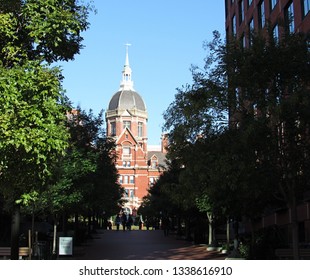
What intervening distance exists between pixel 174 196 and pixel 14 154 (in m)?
9.12

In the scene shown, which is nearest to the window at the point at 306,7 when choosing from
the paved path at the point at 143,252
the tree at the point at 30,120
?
the paved path at the point at 143,252

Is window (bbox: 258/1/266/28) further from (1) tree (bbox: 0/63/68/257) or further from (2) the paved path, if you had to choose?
(1) tree (bbox: 0/63/68/257)

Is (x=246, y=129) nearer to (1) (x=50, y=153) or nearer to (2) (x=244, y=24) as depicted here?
(1) (x=50, y=153)

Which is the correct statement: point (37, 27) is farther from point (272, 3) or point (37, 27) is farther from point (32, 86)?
point (272, 3)

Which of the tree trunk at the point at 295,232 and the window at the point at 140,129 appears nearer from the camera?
the tree trunk at the point at 295,232

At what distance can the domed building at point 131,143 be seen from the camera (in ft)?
372

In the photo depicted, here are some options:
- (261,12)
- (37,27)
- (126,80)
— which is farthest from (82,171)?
(126,80)

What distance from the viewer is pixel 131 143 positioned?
379 ft

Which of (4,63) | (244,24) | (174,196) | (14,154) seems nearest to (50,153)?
(14,154)

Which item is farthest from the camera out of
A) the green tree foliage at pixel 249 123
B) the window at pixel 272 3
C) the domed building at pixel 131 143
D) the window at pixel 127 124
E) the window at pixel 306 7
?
the window at pixel 127 124

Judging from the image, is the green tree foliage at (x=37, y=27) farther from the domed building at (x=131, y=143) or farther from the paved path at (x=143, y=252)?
the domed building at (x=131, y=143)

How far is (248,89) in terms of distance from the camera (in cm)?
1465

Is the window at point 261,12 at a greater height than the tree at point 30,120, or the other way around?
the window at point 261,12

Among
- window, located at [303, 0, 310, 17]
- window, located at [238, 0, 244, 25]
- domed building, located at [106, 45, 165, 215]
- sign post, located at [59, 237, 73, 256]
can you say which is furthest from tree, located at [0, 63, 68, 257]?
domed building, located at [106, 45, 165, 215]
